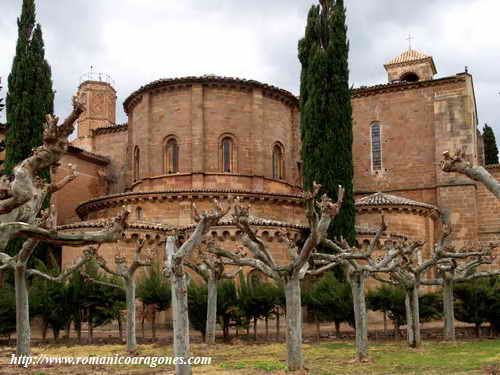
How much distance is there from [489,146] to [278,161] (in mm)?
16789

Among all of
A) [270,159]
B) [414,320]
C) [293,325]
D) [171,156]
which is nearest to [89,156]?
[171,156]

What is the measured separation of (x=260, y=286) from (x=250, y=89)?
1243 centimetres

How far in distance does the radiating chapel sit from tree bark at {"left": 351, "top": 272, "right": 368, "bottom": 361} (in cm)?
936

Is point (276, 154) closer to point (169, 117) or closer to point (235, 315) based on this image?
point (169, 117)

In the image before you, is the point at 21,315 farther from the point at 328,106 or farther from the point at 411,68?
the point at 411,68

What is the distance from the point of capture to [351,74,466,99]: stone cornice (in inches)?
1232

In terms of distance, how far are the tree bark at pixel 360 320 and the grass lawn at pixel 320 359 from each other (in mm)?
307

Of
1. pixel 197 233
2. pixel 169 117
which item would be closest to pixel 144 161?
pixel 169 117

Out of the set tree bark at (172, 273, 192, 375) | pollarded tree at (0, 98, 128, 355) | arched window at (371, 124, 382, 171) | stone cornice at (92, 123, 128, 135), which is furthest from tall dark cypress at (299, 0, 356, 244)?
pollarded tree at (0, 98, 128, 355)

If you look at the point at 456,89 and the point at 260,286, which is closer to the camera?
the point at 260,286

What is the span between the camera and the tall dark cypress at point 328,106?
24688 mm

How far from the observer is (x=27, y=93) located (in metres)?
26.6

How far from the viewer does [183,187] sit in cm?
2848

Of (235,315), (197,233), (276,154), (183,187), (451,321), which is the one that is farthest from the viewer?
(276,154)
